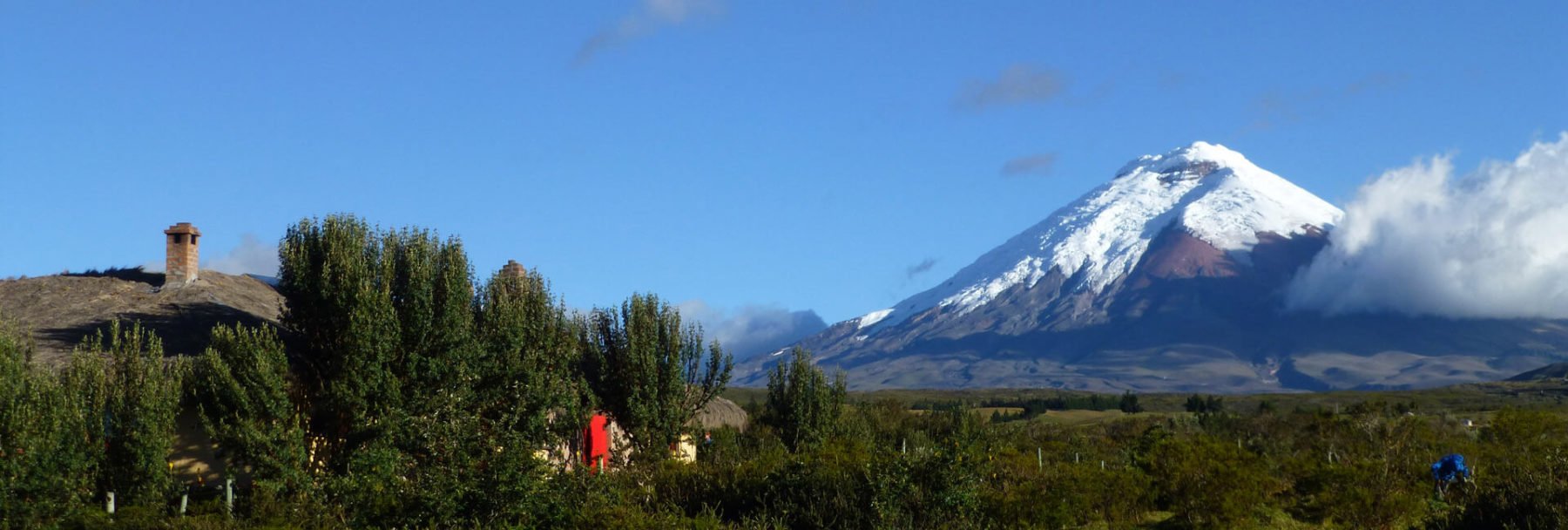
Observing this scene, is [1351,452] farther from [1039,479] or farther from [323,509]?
[323,509]

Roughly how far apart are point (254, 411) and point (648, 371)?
13432 millimetres

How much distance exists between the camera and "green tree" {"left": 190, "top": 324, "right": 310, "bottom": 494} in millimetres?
31531

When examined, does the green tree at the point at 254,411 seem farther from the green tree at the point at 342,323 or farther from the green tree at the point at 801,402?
the green tree at the point at 801,402

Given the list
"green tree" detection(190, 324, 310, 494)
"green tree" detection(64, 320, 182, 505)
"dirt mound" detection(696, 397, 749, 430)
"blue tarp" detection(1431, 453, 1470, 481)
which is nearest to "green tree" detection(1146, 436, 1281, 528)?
"blue tarp" detection(1431, 453, 1470, 481)

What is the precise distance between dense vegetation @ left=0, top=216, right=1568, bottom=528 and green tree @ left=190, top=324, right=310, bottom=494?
58 millimetres

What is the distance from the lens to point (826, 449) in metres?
35.0

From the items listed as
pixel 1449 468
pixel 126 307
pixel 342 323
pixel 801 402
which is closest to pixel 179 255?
pixel 126 307

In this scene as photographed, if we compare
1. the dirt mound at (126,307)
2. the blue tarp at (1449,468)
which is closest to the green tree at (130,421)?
the dirt mound at (126,307)

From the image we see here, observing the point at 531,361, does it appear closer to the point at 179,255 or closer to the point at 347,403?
the point at 347,403

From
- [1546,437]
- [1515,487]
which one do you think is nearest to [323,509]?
[1515,487]

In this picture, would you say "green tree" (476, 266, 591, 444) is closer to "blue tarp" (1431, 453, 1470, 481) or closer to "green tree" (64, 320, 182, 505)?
"green tree" (64, 320, 182, 505)

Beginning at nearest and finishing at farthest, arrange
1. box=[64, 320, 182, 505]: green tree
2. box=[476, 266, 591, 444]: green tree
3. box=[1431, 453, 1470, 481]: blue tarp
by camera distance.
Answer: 1. box=[64, 320, 182, 505]: green tree
2. box=[476, 266, 591, 444]: green tree
3. box=[1431, 453, 1470, 481]: blue tarp

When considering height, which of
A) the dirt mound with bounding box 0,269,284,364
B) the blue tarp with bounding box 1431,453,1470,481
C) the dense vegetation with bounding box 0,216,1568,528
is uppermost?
the dirt mound with bounding box 0,269,284,364

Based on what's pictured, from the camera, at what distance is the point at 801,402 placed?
52.2m
